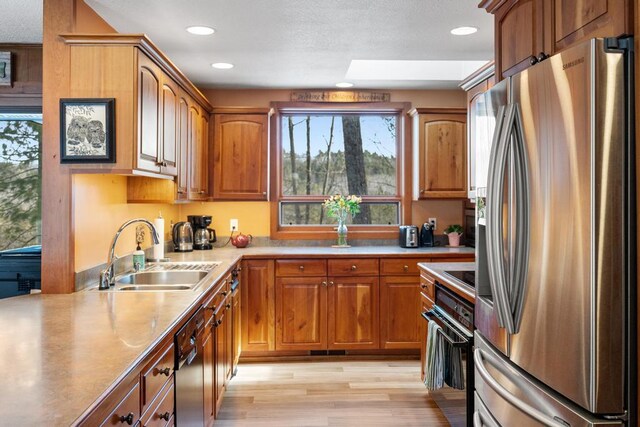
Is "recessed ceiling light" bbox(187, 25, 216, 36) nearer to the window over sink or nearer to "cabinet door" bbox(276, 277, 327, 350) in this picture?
the window over sink

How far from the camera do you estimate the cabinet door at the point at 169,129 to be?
2855 mm

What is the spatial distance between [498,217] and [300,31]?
193 centimetres

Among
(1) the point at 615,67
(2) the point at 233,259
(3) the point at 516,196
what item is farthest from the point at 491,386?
(2) the point at 233,259

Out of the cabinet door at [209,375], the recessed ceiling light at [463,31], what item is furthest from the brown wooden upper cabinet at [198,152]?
the recessed ceiling light at [463,31]

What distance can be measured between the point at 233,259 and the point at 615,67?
2841 mm

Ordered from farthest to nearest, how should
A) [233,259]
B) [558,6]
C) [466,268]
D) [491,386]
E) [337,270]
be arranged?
1. [337,270]
2. [233,259]
3. [466,268]
4. [491,386]
5. [558,6]

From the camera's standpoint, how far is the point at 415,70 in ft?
14.0

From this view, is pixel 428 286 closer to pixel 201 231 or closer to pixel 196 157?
pixel 196 157

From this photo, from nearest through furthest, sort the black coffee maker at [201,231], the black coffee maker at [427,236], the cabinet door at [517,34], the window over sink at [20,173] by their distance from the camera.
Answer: the cabinet door at [517,34], the window over sink at [20,173], the black coffee maker at [201,231], the black coffee maker at [427,236]

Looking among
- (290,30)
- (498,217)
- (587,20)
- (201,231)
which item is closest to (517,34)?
(587,20)

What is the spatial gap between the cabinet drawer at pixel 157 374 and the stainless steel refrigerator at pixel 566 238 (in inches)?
47.1

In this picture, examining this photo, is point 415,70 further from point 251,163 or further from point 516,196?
point 516,196

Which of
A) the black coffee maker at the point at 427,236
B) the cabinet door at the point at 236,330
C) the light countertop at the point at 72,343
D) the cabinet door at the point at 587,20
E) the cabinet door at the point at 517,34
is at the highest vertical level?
the cabinet door at the point at 517,34

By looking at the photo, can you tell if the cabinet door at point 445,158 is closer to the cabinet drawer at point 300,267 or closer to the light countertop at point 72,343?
the cabinet drawer at point 300,267
